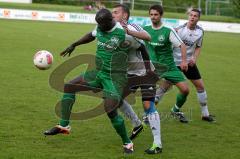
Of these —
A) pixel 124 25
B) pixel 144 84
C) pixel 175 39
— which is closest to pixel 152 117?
pixel 144 84

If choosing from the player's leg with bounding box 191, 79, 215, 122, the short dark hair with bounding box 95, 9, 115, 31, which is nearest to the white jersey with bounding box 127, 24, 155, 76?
the short dark hair with bounding box 95, 9, 115, 31

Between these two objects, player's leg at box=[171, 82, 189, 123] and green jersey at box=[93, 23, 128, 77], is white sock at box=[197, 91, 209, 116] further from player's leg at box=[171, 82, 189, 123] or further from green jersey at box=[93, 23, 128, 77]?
green jersey at box=[93, 23, 128, 77]

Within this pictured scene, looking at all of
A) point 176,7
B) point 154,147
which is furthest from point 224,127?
point 176,7

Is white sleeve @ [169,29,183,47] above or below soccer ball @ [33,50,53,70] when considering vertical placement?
above

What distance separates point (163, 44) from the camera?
9242mm

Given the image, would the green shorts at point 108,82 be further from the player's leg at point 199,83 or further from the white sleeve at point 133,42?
the player's leg at point 199,83

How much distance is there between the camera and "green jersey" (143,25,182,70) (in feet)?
29.0

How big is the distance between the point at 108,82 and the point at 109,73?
160 mm

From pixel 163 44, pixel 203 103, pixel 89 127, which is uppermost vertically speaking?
pixel 163 44

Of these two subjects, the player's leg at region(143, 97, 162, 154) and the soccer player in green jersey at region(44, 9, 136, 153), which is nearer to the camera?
the soccer player in green jersey at region(44, 9, 136, 153)

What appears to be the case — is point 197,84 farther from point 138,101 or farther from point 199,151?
point 199,151

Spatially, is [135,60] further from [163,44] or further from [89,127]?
[89,127]

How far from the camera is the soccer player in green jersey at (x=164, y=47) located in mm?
8727

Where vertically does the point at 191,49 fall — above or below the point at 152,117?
above
